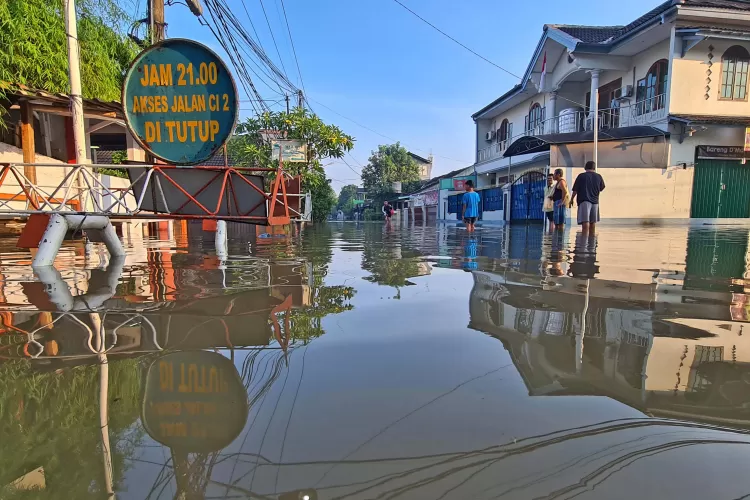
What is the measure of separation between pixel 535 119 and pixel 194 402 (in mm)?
25125

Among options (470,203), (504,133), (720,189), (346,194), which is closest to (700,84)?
(720,189)

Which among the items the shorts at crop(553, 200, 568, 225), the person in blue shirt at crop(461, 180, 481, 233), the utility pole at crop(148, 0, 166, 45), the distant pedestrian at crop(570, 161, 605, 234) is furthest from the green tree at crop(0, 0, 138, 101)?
the shorts at crop(553, 200, 568, 225)

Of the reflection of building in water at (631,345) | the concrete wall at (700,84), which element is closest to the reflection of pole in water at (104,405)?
the reflection of building in water at (631,345)

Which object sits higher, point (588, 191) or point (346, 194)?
point (346, 194)

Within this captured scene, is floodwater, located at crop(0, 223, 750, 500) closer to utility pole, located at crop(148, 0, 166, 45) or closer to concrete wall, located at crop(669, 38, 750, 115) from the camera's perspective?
utility pole, located at crop(148, 0, 166, 45)

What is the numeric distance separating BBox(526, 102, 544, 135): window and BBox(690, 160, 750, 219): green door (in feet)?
25.6

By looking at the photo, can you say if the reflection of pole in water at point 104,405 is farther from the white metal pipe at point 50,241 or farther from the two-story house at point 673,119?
the two-story house at point 673,119

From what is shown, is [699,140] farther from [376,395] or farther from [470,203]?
[376,395]

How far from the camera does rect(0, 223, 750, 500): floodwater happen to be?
120 cm

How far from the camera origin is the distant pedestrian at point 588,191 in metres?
9.12

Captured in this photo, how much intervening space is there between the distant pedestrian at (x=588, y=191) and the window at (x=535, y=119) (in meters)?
14.3

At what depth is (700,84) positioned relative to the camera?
1583 cm

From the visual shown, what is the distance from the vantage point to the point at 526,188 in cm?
1983

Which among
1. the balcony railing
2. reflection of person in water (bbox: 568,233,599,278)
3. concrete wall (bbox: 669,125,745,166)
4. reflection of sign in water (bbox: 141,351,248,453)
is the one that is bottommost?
reflection of sign in water (bbox: 141,351,248,453)
